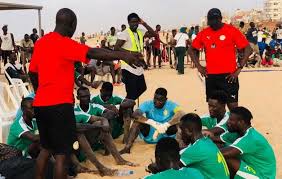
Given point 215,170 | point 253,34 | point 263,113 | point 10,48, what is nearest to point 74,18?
point 215,170

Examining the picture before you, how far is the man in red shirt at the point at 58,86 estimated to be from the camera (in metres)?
4.04

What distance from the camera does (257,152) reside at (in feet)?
14.5

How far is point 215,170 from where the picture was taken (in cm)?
402

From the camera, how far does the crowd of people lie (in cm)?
398

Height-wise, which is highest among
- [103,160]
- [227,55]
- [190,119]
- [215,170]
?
[227,55]

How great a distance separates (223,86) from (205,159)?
3.05 m

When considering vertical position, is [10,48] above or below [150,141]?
above

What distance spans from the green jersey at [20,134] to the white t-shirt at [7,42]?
12944 millimetres

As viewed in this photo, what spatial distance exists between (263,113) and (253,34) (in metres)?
10.8

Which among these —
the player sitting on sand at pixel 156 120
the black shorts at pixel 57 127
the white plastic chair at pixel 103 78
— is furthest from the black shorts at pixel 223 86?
the white plastic chair at pixel 103 78

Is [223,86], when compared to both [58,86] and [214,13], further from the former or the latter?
[58,86]

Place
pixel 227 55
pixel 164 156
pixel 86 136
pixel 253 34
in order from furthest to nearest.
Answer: pixel 253 34, pixel 227 55, pixel 86 136, pixel 164 156

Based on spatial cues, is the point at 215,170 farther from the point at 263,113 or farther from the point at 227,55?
the point at 263,113

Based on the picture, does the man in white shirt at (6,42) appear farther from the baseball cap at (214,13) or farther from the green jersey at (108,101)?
the baseball cap at (214,13)
